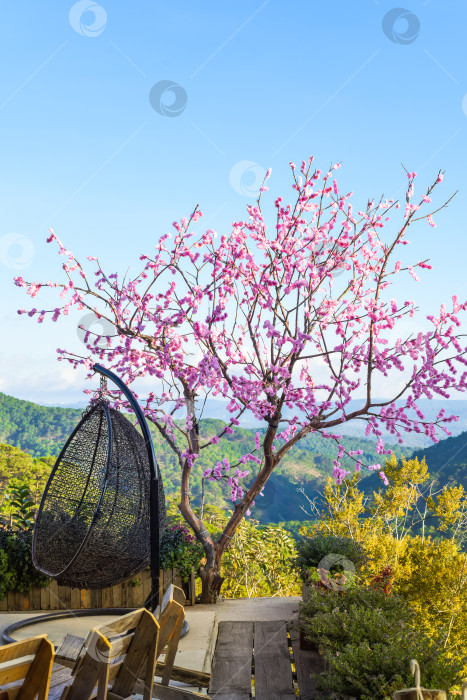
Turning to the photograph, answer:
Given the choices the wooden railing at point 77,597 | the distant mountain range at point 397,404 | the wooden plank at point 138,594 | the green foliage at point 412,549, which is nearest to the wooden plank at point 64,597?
the wooden railing at point 77,597

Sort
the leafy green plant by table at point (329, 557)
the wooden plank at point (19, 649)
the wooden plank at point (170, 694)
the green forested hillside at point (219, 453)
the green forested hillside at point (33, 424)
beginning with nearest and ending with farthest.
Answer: the wooden plank at point (19, 649) → the wooden plank at point (170, 694) → the leafy green plant by table at point (329, 557) → the green forested hillside at point (219, 453) → the green forested hillside at point (33, 424)

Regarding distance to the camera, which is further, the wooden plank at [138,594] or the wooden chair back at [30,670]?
the wooden plank at [138,594]

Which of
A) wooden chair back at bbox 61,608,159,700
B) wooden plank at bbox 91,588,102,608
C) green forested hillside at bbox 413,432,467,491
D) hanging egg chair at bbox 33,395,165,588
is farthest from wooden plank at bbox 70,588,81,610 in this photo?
green forested hillside at bbox 413,432,467,491

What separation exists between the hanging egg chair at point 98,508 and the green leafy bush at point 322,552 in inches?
45.8

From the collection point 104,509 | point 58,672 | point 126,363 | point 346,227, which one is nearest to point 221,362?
point 126,363

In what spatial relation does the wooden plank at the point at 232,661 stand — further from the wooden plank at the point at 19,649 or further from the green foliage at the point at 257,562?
the green foliage at the point at 257,562

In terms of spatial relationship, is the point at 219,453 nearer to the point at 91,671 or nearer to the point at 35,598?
the point at 35,598

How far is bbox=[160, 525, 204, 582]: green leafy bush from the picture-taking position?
219 inches

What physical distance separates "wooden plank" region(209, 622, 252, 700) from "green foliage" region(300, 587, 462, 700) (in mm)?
516

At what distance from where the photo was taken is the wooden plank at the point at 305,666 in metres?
3.46

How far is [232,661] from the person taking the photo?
4.02 meters

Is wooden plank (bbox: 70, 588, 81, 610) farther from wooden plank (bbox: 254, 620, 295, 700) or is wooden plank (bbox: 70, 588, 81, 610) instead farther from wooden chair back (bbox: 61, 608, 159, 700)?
wooden chair back (bbox: 61, 608, 159, 700)

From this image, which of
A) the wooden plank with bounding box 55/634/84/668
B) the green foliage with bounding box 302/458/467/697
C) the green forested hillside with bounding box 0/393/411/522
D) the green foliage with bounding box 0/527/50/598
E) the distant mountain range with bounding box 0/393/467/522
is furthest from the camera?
the green forested hillside with bounding box 0/393/411/522

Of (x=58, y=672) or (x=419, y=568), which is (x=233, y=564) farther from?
(x=58, y=672)
